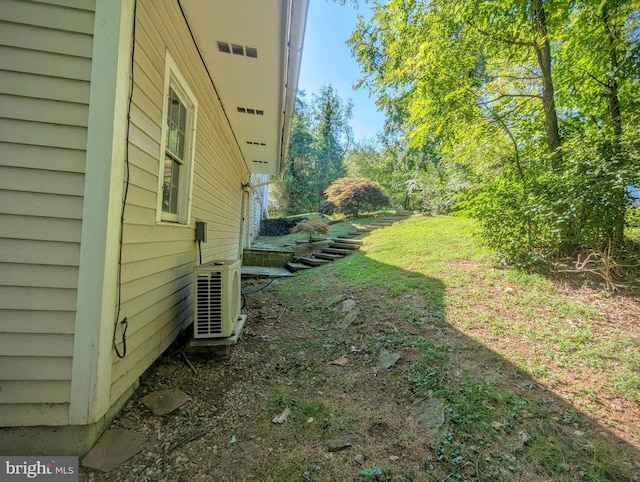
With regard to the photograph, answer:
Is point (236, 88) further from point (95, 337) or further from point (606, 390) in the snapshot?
point (606, 390)

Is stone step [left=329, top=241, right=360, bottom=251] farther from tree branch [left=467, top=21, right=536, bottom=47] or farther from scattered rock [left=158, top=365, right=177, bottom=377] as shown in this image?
scattered rock [left=158, top=365, right=177, bottom=377]

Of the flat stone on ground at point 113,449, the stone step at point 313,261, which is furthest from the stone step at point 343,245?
the flat stone on ground at point 113,449

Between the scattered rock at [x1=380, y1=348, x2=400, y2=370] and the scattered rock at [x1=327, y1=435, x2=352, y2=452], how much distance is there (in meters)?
1.01

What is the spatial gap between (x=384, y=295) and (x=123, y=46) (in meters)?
4.08

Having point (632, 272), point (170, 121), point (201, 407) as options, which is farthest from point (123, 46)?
point (632, 272)

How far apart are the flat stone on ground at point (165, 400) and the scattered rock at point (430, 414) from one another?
1.84 meters

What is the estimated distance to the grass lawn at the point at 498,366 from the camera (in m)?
1.68

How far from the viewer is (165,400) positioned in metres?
2.13

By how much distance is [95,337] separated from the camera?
5.25ft

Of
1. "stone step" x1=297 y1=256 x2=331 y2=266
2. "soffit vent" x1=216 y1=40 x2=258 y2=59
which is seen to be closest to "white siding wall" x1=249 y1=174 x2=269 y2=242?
"stone step" x1=297 y1=256 x2=331 y2=266

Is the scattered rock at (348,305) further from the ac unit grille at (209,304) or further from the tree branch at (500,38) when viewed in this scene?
the tree branch at (500,38)

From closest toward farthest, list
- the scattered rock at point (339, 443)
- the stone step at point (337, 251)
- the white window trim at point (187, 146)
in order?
the scattered rock at point (339, 443), the white window trim at point (187, 146), the stone step at point (337, 251)

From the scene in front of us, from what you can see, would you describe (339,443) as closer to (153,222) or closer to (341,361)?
(341,361)

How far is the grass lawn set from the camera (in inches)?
66.2
